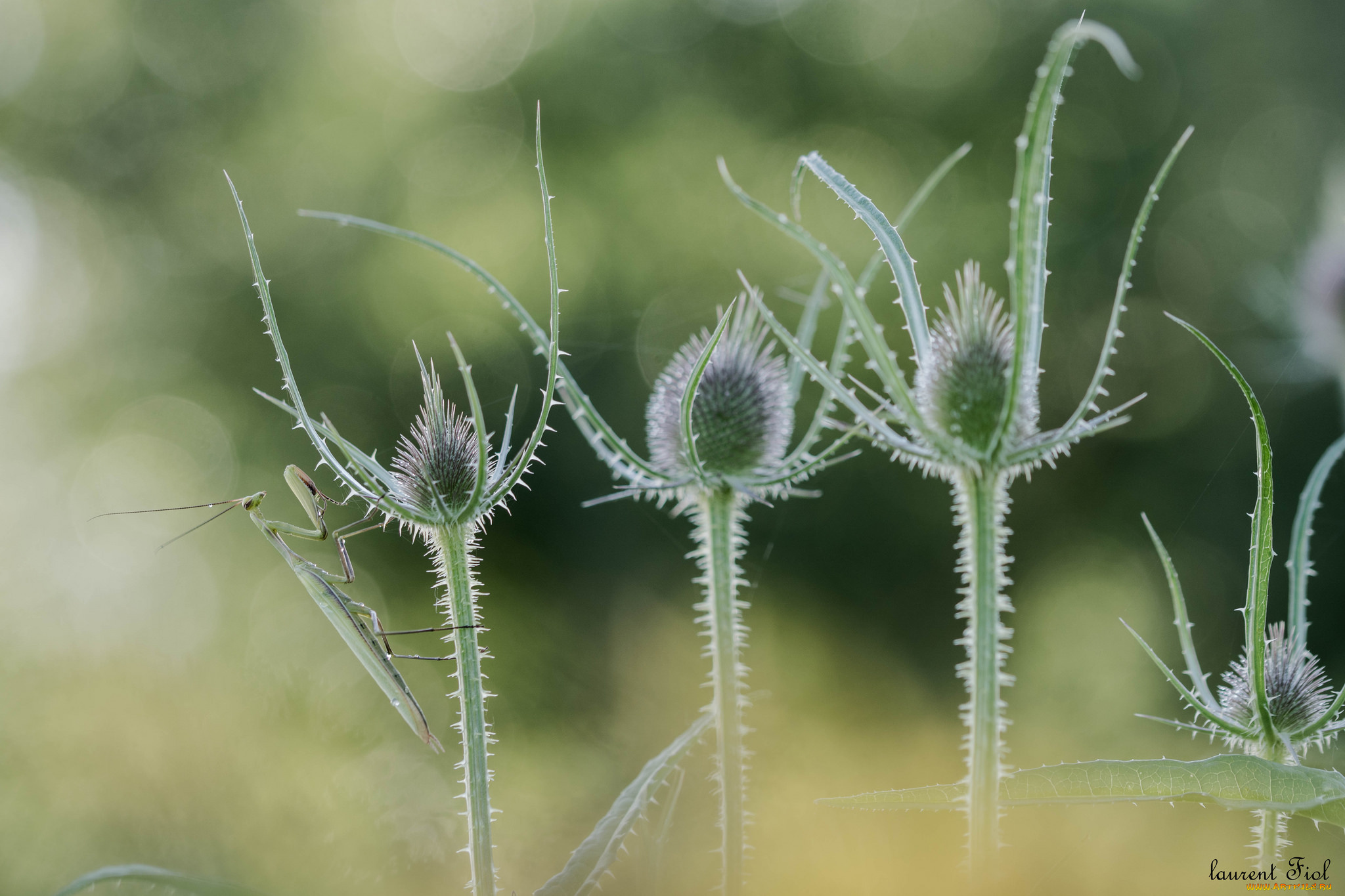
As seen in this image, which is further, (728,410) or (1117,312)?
(728,410)

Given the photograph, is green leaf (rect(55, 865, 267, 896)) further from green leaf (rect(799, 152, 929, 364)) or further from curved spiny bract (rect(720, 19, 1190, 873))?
green leaf (rect(799, 152, 929, 364))

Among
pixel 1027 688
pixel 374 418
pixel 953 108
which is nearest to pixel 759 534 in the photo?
pixel 1027 688

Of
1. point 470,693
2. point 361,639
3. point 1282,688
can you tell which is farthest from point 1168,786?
point 361,639

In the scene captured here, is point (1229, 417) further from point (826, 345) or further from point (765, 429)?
point (765, 429)

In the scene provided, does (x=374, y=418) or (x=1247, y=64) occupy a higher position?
(x=1247, y=64)

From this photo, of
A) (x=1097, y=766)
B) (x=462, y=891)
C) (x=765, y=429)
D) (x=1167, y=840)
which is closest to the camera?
(x=1097, y=766)

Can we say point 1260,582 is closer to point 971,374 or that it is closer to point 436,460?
point 971,374

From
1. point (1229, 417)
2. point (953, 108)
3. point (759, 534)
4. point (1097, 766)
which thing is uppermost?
point (953, 108)
